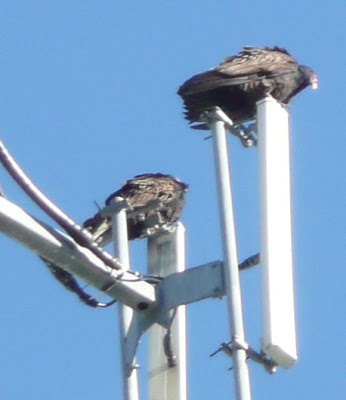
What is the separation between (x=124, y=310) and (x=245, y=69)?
4135 mm

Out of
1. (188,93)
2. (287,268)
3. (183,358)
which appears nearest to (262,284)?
(287,268)

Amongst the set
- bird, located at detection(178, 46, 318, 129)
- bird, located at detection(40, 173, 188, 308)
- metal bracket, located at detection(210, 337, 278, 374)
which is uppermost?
bird, located at detection(178, 46, 318, 129)

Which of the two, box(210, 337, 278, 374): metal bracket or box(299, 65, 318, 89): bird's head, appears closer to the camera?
box(210, 337, 278, 374): metal bracket

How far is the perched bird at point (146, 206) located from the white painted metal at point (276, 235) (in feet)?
2.33

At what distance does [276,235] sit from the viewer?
6.52 m

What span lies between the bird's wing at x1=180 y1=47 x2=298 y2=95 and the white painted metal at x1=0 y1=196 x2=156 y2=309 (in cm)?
306

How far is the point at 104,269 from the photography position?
20.3ft

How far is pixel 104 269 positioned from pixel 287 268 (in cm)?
79

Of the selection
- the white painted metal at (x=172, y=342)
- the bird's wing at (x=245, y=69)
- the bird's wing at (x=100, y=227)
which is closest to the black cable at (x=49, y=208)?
the white painted metal at (x=172, y=342)

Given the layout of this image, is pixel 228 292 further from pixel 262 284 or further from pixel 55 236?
pixel 55 236

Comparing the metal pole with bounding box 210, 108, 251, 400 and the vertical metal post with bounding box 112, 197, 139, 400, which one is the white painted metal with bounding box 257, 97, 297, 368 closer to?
the metal pole with bounding box 210, 108, 251, 400

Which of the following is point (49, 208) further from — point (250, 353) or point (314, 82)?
point (314, 82)

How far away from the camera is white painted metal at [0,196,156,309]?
5.75 metres

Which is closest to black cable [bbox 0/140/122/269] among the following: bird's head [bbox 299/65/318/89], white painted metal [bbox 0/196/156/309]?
white painted metal [bbox 0/196/156/309]
